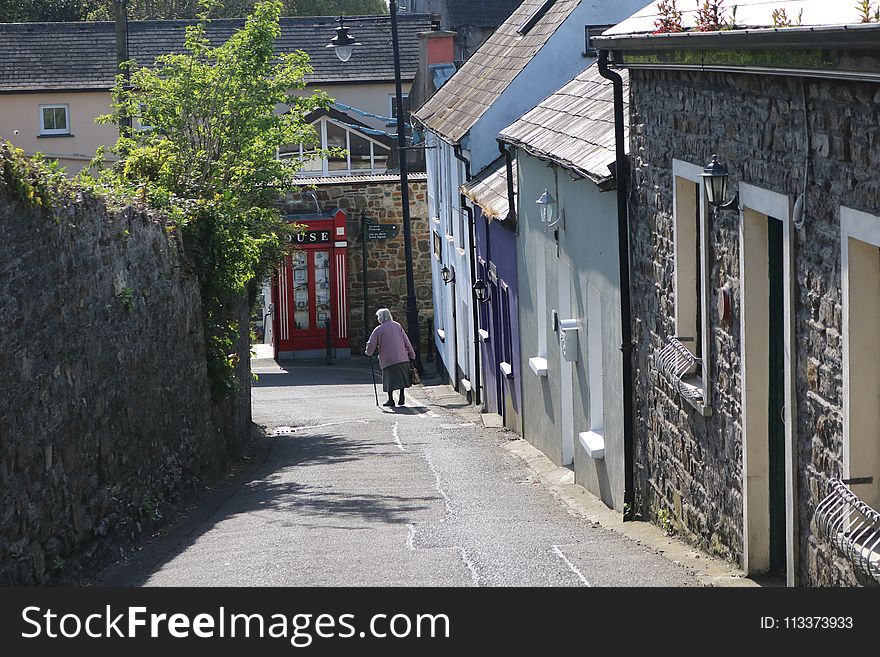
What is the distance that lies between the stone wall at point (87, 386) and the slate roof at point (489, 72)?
8.12 meters

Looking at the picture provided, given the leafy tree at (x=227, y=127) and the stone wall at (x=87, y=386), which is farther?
the leafy tree at (x=227, y=127)

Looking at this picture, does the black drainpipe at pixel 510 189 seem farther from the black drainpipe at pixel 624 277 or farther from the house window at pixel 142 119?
the house window at pixel 142 119

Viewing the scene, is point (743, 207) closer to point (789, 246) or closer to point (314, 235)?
point (789, 246)

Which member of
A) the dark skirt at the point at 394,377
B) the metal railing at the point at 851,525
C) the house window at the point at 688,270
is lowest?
the dark skirt at the point at 394,377

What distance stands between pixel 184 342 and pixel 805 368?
8.07 meters

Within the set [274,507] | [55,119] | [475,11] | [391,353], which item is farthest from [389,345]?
[55,119]

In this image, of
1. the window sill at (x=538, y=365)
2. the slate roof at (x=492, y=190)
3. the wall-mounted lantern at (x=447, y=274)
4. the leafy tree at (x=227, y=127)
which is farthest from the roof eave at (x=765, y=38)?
the wall-mounted lantern at (x=447, y=274)

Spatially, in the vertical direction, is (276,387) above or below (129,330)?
below

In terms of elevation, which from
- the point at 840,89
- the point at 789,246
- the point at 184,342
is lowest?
the point at 184,342

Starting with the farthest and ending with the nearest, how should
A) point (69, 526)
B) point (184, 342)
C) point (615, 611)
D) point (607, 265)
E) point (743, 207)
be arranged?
point (184, 342) → point (607, 265) → point (69, 526) → point (743, 207) → point (615, 611)

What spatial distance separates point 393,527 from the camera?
9250 mm

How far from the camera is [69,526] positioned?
8141 millimetres

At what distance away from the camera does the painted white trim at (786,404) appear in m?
6.02

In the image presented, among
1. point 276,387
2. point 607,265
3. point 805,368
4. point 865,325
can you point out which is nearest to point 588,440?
point 607,265
